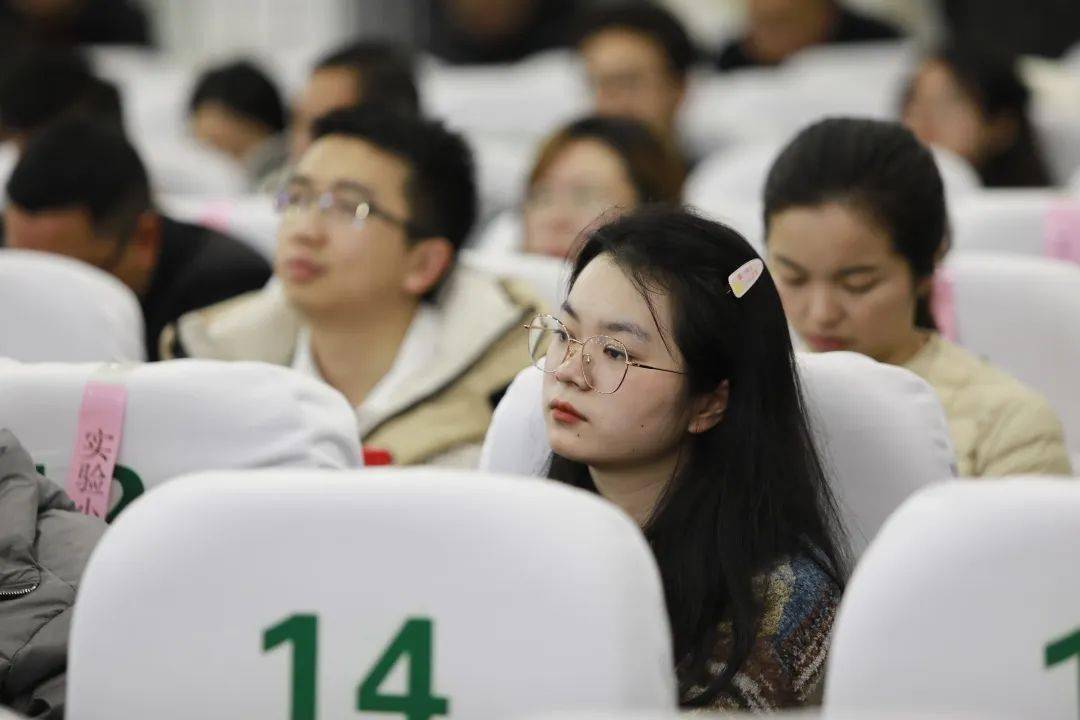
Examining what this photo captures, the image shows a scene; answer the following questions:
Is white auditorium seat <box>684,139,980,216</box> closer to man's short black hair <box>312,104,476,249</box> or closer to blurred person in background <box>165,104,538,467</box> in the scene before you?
man's short black hair <box>312,104,476,249</box>

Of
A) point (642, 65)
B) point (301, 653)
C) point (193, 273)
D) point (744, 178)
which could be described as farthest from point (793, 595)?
point (642, 65)

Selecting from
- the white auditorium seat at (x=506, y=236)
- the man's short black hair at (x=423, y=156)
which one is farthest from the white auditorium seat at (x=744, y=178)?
the man's short black hair at (x=423, y=156)

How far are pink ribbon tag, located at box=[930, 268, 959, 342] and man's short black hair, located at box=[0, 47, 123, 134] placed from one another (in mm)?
2137

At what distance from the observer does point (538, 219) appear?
3.22 m

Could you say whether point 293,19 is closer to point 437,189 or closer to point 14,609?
point 437,189

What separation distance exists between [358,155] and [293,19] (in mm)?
4453

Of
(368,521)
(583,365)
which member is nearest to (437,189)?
(583,365)

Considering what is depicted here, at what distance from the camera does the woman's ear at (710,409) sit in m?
1.80

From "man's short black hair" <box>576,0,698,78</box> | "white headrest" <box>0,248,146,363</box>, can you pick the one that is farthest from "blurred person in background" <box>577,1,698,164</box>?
"white headrest" <box>0,248,146,363</box>

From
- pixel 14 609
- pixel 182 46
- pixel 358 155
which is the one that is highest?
pixel 358 155

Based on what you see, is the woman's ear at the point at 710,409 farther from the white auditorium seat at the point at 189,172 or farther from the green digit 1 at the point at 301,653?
the white auditorium seat at the point at 189,172

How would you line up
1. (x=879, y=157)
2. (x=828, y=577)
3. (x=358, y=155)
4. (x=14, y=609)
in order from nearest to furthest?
(x=14, y=609)
(x=828, y=577)
(x=879, y=157)
(x=358, y=155)

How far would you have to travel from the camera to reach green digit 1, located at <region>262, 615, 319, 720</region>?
1.34 m

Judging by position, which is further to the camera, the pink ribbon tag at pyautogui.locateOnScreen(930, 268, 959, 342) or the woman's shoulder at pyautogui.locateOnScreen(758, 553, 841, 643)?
the pink ribbon tag at pyautogui.locateOnScreen(930, 268, 959, 342)
